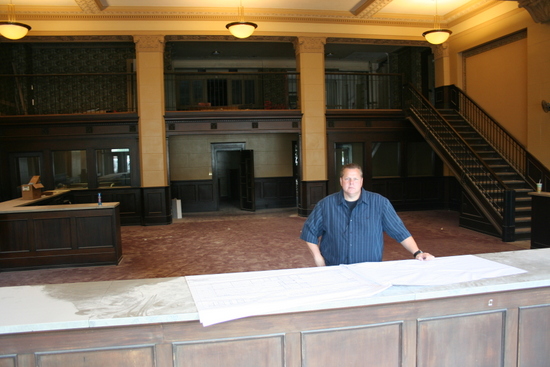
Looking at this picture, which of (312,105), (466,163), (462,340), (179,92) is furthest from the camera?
(179,92)

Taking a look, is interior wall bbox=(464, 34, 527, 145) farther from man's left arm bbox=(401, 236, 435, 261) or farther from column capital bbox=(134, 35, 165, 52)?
man's left arm bbox=(401, 236, 435, 261)

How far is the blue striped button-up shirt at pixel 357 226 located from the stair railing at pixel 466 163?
20.0 feet

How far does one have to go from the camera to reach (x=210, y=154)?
1459 centimetres

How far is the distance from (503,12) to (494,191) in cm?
454

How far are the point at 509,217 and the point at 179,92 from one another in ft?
35.1

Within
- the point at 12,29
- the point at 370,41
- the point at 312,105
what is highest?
the point at 370,41

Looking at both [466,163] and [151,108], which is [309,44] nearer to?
[151,108]

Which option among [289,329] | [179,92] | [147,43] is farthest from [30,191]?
[289,329]

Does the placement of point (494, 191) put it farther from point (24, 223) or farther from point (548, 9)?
point (24, 223)

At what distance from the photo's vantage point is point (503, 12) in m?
10.5

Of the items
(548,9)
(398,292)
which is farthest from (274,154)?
(398,292)

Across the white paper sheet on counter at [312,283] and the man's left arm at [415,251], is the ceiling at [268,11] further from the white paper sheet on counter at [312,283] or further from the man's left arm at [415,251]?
the white paper sheet on counter at [312,283]

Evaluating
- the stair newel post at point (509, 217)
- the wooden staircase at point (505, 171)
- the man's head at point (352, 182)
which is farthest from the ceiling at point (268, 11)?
the man's head at point (352, 182)

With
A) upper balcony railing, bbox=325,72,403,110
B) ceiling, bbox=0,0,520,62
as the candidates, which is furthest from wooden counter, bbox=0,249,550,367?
upper balcony railing, bbox=325,72,403,110
